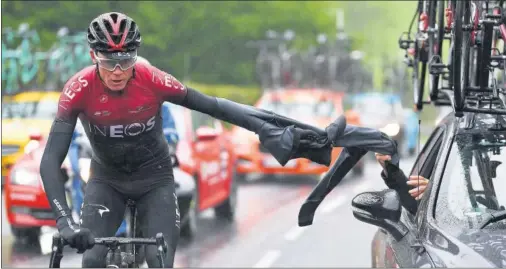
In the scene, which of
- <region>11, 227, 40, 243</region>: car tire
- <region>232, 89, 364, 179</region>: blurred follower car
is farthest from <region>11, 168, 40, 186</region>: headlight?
<region>232, 89, 364, 179</region>: blurred follower car

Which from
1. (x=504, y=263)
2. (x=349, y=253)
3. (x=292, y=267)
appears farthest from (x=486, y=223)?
(x=349, y=253)

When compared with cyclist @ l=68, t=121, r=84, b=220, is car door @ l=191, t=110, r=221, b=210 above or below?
below

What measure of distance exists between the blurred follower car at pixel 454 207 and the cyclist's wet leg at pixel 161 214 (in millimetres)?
1087

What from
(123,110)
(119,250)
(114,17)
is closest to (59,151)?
(123,110)

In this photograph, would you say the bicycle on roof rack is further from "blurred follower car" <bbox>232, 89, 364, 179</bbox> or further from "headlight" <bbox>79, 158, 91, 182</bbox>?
"blurred follower car" <bbox>232, 89, 364, 179</bbox>

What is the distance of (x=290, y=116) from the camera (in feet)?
76.2

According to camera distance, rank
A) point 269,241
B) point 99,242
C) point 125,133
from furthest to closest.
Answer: point 269,241 → point 125,133 → point 99,242

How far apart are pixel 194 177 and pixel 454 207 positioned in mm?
9037

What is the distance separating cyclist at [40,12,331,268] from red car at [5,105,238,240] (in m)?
4.88

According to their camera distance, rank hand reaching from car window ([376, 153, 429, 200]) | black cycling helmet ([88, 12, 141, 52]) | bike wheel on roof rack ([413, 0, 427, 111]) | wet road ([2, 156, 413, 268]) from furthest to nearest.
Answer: wet road ([2, 156, 413, 268]) → bike wheel on roof rack ([413, 0, 427, 111]) → hand reaching from car window ([376, 153, 429, 200]) → black cycling helmet ([88, 12, 141, 52])

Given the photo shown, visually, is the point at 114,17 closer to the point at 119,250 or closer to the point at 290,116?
the point at 119,250

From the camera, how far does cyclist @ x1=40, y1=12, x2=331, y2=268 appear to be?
6.27 metres

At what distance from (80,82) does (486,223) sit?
7.02 ft

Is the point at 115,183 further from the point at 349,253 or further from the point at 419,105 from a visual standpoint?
the point at 349,253
